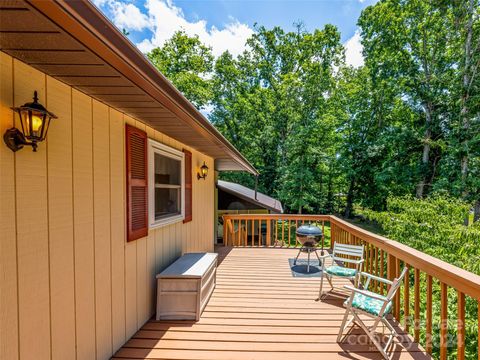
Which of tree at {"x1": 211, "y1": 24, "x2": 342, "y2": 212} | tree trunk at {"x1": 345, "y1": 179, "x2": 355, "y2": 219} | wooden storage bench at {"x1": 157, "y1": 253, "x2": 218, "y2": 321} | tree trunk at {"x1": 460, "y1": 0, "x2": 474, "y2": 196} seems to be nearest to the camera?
wooden storage bench at {"x1": 157, "y1": 253, "x2": 218, "y2": 321}

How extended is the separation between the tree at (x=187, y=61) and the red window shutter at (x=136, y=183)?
15.0 m

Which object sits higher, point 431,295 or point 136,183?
point 136,183

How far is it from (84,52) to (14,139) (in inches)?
25.2

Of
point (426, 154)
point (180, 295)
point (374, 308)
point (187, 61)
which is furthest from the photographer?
point (187, 61)

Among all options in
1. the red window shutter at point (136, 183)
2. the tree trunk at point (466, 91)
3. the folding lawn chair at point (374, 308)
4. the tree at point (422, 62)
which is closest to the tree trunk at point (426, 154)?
the tree at point (422, 62)

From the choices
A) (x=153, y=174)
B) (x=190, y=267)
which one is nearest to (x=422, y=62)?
(x=153, y=174)

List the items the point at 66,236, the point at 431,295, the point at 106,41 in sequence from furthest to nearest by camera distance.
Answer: the point at 431,295, the point at 66,236, the point at 106,41

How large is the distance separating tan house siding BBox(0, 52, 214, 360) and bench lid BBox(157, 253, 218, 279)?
314 mm

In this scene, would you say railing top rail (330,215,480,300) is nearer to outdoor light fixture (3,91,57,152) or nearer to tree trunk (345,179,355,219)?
outdoor light fixture (3,91,57,152)

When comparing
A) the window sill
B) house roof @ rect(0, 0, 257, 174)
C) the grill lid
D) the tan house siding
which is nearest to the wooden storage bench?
the tan house siding

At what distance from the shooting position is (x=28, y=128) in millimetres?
1393

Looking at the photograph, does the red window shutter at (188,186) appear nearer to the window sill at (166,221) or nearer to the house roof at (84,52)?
the window sill at (166,221)

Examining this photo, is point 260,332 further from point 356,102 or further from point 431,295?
point 356,102

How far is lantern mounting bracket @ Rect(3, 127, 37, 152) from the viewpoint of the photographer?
4.42ft
